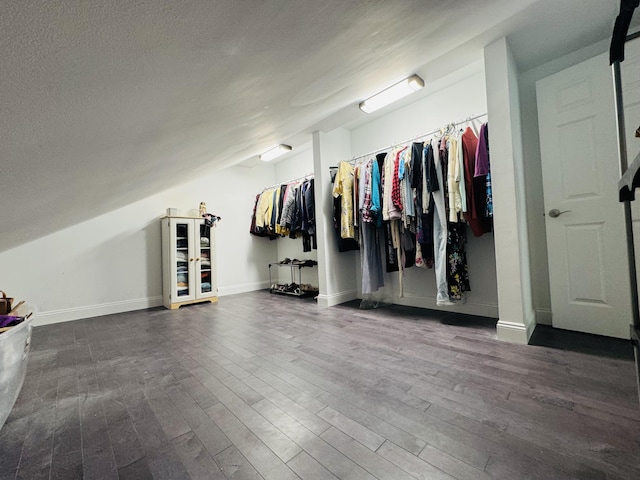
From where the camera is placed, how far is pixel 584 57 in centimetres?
199

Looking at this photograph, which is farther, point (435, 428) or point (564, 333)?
point (564, 333)

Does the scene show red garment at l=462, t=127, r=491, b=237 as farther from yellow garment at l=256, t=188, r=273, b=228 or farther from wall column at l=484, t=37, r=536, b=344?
yellow garment at l=256, t=188, r=273, b=228

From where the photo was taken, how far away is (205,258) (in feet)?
12.3

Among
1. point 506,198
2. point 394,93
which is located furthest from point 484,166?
point 394,93

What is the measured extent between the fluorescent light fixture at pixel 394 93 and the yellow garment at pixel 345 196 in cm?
65

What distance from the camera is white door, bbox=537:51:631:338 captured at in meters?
1.79

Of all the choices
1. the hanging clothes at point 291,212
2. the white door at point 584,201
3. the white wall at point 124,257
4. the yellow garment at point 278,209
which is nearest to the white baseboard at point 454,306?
the white door at point 584,201

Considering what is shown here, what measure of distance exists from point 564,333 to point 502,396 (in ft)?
3.96

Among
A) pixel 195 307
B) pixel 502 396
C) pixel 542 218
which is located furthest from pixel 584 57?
pixel 195 307

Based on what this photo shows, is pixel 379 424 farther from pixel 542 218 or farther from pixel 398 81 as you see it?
pixel 398 81

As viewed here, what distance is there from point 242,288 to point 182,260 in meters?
1.21

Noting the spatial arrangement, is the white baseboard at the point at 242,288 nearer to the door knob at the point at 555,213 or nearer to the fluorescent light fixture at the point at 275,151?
the fluorescent light fixture at the point at 275,151

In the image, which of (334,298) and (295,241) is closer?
(334,298)

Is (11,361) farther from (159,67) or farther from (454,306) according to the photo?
(454,306)
